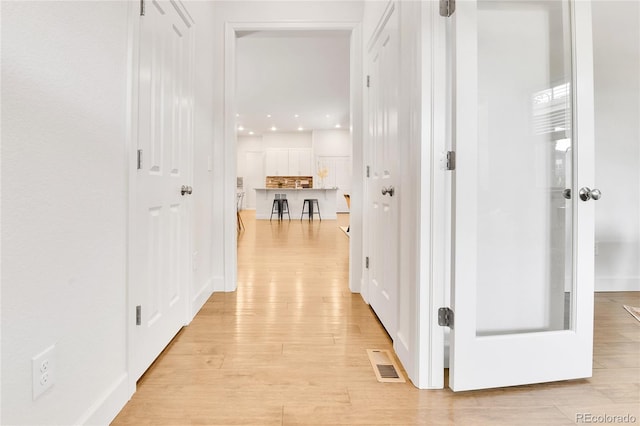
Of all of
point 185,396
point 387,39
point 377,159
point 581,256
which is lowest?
point 185,396

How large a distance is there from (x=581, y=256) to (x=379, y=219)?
1122mm

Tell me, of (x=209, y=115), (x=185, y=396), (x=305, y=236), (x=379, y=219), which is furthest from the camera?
(x=305, y=236)

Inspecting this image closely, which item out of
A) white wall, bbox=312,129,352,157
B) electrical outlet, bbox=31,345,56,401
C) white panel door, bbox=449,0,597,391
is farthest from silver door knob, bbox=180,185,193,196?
white wall, bbox=312,129,352,157

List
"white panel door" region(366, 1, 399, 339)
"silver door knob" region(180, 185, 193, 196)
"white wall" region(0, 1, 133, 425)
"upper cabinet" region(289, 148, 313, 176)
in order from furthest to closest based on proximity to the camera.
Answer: "upper cabinet" region(289, 148, 313, 176), "silver door knob" region(180, 185, 193, 196), "white panel door" region(366, 1, 399, 339), "white wall" region(0, 1, 133, 425)

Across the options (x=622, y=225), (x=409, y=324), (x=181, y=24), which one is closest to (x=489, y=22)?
(x=409, y=324)

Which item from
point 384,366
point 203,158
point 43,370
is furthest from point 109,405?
point 203,158

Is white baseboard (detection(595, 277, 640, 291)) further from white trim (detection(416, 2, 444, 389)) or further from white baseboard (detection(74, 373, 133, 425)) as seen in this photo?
white baseboard (detection(74, 373, 133, 425))

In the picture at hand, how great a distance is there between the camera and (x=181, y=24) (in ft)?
6.66

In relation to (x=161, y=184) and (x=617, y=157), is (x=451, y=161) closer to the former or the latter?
(x=161, y=184)

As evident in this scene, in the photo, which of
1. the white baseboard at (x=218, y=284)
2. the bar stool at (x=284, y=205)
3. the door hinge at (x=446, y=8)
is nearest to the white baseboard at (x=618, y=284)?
the door hinge at (x=446, y=8)

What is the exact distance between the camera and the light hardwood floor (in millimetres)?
1254

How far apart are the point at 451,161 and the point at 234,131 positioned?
2030mm

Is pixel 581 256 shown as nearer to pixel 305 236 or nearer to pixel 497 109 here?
pixel 497 109

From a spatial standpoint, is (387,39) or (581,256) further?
(387,39)
